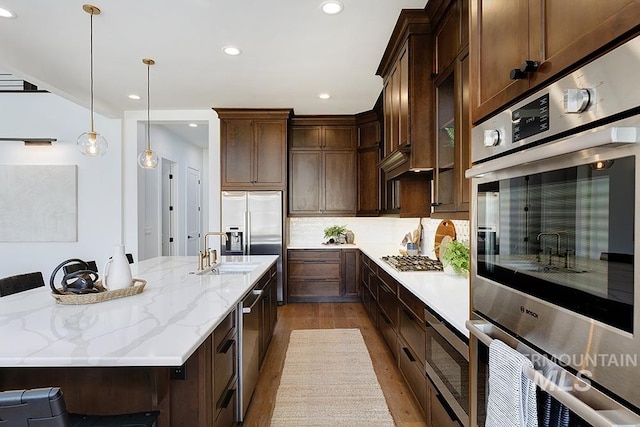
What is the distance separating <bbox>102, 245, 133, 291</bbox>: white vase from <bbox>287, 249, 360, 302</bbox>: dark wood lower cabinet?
3.24 meters

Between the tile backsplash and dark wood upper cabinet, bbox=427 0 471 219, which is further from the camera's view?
the tile backsplash

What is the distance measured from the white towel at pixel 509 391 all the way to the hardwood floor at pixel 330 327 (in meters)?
1.46

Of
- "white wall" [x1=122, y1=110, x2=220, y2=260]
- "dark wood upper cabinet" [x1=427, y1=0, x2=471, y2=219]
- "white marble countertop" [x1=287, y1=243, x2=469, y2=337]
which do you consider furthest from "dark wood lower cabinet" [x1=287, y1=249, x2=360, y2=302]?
"dark wood upper cabinet" [x1=427, y1=0, x2=471, y2=219]

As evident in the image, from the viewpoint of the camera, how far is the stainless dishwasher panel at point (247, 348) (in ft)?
6.91

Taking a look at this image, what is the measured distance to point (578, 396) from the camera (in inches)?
28.3

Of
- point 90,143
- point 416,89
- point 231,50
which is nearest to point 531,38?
point 416,89

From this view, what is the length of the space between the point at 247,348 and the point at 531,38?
7.05 feet

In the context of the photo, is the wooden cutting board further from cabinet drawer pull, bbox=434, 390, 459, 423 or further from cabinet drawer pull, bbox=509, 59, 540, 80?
cabinet drawer pull, bbox=509, 59, 540, 80

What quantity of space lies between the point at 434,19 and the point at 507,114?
1.85m

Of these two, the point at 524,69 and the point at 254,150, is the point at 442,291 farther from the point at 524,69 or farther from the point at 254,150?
the point at 254,150

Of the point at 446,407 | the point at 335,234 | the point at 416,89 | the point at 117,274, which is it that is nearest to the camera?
the point at 446,407

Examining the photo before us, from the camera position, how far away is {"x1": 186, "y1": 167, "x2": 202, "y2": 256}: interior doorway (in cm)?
755

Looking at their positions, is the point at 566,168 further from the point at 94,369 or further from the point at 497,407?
the point at 94,369

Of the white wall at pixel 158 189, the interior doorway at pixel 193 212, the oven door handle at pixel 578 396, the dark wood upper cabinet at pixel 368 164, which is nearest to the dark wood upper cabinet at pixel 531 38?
the oven door handle at pixel 578 396
